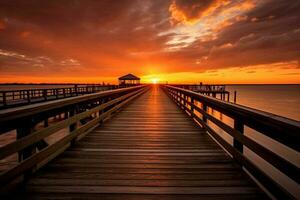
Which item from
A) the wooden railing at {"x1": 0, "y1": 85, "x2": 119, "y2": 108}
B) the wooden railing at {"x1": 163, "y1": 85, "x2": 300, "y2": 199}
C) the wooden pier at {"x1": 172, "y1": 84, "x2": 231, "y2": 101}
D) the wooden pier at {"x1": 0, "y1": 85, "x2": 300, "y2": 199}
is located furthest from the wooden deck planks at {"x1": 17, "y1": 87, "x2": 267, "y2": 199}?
the wooden pier at {"x1": 172, "y1": 84, "x2": 231, "y2": 101}

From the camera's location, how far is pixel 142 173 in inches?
104


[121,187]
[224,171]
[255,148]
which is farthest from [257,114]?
[121,187]

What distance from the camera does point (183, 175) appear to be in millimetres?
2604

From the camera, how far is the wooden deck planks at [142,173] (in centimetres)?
218

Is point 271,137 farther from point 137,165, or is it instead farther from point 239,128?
point 137,165

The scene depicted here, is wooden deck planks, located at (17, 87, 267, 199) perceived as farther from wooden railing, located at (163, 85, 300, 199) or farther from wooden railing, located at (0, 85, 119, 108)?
wooden railing, located at (0, 85, 119, 108)

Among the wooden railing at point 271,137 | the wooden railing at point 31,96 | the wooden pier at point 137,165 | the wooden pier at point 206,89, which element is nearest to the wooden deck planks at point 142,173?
the wooden pier at point 137,165

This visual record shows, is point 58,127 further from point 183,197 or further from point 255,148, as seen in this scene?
point 255,148

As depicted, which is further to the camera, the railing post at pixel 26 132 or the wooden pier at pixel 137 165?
the railing post at pixel 26 132

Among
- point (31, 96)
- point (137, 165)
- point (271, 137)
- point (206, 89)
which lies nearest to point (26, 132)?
point (137, 165)

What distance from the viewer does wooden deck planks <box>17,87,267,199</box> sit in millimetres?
2182

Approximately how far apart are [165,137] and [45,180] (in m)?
2.71

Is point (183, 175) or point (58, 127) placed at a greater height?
point (58, 127)

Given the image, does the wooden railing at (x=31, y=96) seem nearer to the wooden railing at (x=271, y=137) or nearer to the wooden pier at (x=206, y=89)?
the wooden railing at (x=271, y=137)
